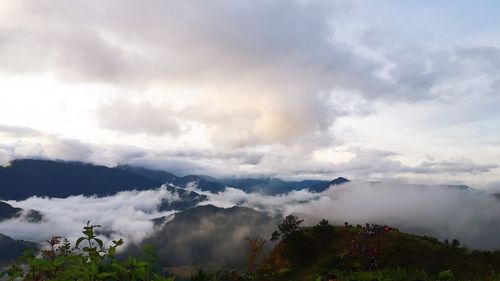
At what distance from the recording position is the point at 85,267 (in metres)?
3.31

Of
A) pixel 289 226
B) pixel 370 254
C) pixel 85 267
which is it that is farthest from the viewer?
pixel 289 226

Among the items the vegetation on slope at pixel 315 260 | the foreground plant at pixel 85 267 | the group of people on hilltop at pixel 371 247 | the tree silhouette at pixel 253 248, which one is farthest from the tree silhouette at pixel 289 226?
the foreground plant at pixel 85 267

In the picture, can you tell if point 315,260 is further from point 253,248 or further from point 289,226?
point 253,248

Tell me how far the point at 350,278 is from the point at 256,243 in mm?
7826

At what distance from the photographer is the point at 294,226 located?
53.1 metres

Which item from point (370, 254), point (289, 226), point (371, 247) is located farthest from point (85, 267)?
point (289, 226)

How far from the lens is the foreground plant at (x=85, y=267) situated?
3291 millimetres

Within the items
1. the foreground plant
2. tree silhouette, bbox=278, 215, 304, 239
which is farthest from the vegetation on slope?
tree silhouette, bbox=278, 215, 304, 239

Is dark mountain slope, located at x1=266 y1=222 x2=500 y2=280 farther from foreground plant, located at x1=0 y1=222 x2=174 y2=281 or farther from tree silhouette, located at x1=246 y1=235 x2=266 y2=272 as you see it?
foreground plant, located at x1=0 y1=222 x2=174 y2=281

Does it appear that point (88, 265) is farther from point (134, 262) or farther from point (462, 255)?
point (462, 255)

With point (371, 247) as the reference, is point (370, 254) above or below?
below

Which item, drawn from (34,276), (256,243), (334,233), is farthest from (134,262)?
(334,233)

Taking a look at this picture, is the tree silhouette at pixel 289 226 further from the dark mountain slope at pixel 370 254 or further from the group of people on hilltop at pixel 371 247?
the group of people on hilltop at pixel 371 247

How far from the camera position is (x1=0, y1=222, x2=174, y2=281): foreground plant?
3291mm
